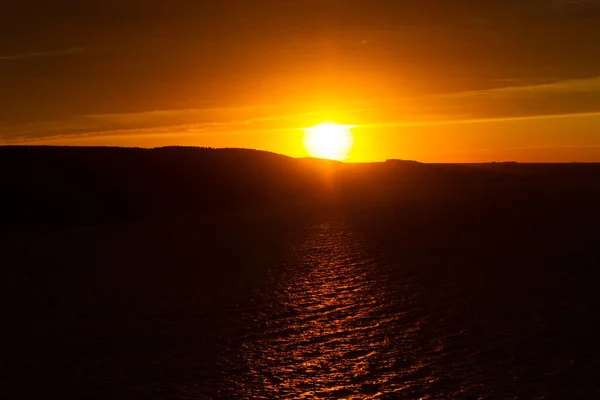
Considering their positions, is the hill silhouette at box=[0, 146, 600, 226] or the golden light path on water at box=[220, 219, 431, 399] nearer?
the golden light path on water at box=[220, 219, 431, 399]

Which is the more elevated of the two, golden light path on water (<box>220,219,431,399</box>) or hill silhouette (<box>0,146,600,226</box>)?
hill silhouette (<box>0,146,600,226</box>)

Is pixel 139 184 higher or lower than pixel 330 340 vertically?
higher

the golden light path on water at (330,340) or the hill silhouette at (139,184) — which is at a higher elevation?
the hill silhouette at (139,184)

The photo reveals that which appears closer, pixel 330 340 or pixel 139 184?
pixel 330 340

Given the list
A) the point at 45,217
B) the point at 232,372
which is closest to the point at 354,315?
the point at 232,372

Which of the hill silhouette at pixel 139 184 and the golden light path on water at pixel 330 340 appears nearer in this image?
→ the golden light path on water at pixel 330 340

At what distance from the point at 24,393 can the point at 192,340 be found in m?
4.19

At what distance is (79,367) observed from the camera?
13.3 metres

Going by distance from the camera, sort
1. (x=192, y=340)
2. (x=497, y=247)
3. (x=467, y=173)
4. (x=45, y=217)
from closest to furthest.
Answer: (x=192, y=340) < (x=497, y=247) < (x=45, y=217) < (x=467, y=173)

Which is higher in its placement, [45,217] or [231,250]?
[45,217]

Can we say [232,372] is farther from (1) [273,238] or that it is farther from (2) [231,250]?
(1) [273,238]

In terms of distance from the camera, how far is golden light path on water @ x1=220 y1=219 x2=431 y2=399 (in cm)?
1178

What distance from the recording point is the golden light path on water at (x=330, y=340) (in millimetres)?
11781

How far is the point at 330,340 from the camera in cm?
1448
